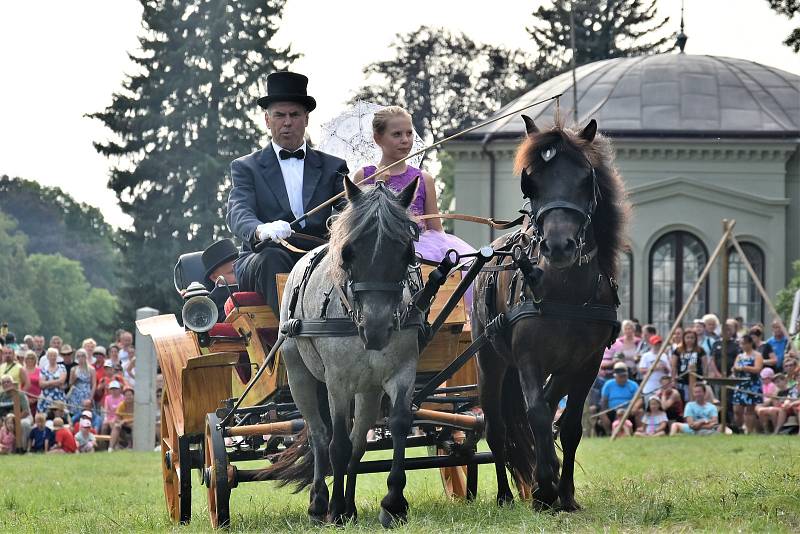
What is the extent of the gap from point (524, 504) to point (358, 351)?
5.35 ft

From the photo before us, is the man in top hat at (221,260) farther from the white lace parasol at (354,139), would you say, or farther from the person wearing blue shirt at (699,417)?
the person wearing blue shirt at (699,417)

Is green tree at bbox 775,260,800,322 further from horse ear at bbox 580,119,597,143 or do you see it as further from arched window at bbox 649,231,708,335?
horse ear at bbox 580,119,597,143

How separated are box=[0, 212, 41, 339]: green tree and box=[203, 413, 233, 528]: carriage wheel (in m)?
64.0

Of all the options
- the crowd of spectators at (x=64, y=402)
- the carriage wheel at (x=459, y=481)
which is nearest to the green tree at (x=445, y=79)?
the crowd of spectators at (x=64, y=402)

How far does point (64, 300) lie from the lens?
79625 mm

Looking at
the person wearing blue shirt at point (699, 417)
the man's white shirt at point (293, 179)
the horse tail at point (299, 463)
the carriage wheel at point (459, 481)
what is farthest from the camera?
the person wearing blue shirt at point (699, 417)

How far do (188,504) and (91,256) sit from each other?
82.0 m

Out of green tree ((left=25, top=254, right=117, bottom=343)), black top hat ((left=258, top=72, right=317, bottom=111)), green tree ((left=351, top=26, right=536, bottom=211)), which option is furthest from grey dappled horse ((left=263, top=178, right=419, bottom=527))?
green tree ((left=25, top=254, right=117, bottom=343))

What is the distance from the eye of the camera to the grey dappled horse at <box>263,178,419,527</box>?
745 centimetres

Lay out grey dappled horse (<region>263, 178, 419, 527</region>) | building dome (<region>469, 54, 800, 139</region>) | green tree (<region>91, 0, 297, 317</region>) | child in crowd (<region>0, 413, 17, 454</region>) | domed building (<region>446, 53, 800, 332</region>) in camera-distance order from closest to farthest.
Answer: grey dappled horse (<region>263, 178, 419, 527</region>)
child in crowd (<region>0, 413, 17, 454</region>)
domed building (<region>446, 53, 800, 332</region>)
building dome (<region>469, 54, 800, 139</region>)
green tree (<region>91, 0, 297, 317</region>)

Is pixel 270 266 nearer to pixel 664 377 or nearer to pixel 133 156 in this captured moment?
pixel 664 377

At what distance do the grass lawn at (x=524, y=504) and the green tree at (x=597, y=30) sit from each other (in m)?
40.1

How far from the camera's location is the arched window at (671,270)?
3634 cm

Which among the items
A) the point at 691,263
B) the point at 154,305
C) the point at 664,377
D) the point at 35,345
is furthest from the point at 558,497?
the point at 154,305
